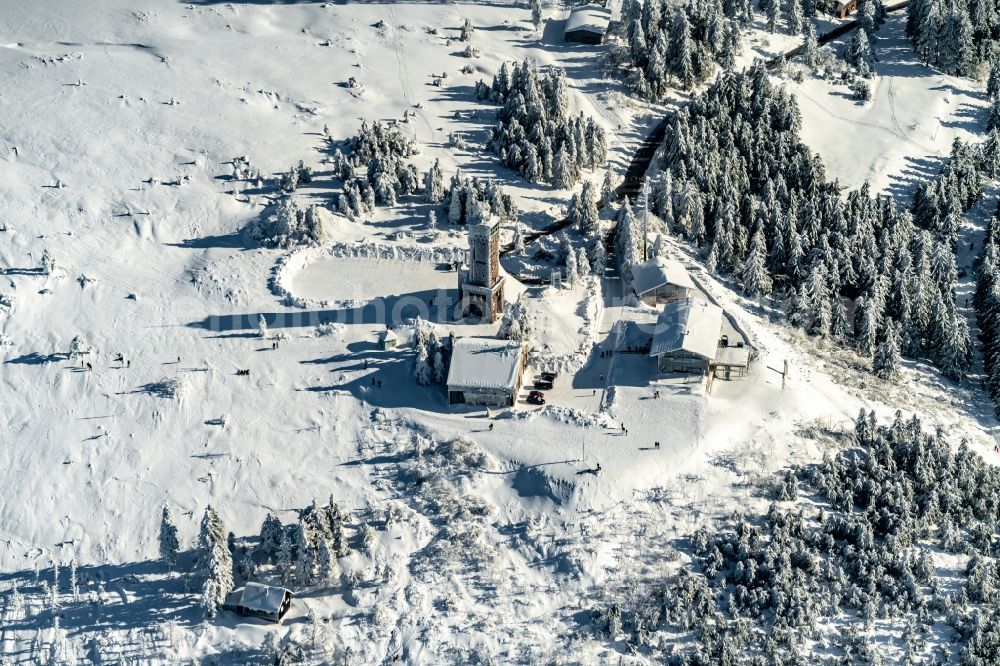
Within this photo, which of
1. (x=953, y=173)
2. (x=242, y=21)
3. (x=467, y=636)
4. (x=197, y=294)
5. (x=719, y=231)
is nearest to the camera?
(x=467, y=636)

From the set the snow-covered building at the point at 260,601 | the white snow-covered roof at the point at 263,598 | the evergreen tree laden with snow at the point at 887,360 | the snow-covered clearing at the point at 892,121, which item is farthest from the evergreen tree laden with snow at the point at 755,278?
the white snow-covered roof at the point at 263,598

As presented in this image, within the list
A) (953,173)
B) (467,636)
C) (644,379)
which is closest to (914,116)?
(953,173)

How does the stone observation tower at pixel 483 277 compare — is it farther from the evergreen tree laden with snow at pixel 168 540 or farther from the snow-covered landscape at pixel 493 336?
the evergreen tree laden with snow at pixel 168 540

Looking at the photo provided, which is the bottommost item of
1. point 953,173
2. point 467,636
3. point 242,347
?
point 467,636

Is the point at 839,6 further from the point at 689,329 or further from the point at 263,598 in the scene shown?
the point at 263,598

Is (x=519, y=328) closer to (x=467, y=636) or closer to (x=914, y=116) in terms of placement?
(x=467, y=636)

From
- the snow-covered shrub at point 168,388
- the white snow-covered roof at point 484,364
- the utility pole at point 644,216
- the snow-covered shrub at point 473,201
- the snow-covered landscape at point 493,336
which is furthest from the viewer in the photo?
the snow-covered shrub at point 473,201
